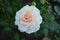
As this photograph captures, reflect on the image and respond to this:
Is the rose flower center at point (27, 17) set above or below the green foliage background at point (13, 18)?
above

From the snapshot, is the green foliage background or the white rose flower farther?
the green foliage background

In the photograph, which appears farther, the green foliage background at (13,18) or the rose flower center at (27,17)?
the green foliage background at (13,18)

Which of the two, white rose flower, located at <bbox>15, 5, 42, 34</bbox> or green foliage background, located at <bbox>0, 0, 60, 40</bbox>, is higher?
white rose flower, located at <bbox>15, 5, 42, 34</bbox>

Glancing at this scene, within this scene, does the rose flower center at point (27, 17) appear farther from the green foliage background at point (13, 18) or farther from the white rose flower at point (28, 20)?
the green foliage background at point (13, 18)

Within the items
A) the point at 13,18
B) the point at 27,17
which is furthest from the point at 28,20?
the point at 13,18

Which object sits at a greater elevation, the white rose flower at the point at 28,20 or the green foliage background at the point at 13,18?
the white rose flower at the point at 28,20

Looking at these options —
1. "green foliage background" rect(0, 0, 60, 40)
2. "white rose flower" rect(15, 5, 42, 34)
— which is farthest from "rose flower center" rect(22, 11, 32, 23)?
"green foliage background" rect(0, 0, 60, 40)

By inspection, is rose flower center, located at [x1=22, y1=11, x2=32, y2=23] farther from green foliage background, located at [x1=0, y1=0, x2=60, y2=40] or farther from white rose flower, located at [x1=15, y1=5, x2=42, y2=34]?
green foliage background, located at [x1=0, y1=0, x2=60, y2=40]

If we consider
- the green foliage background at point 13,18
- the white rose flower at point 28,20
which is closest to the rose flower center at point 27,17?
the white rose flower at point 28,20
